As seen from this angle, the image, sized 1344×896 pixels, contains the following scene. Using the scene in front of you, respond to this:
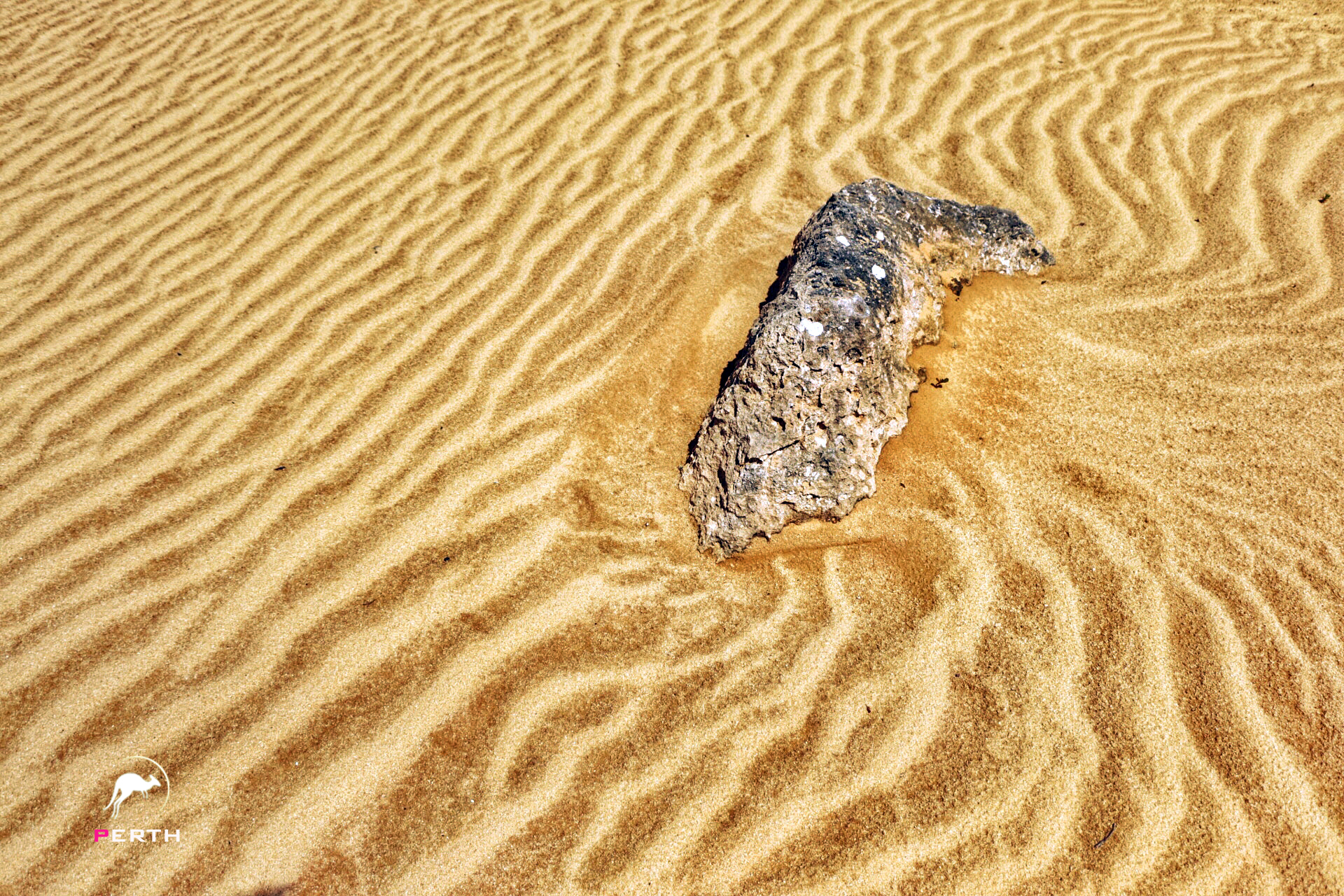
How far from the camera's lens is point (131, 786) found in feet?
7.02

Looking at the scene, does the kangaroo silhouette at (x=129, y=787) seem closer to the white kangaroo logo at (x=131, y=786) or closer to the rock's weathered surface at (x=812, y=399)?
the white kangaroo logo at (x=131, y=786)

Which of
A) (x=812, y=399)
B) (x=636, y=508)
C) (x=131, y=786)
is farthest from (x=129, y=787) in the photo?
(x=812, y=399)

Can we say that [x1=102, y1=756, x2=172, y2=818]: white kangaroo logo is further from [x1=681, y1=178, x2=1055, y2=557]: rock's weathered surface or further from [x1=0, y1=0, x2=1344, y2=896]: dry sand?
[x1=681, y1=178, x2=1055, y2=557]: rock's weathered surface

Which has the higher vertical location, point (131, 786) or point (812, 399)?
point (812, 399)

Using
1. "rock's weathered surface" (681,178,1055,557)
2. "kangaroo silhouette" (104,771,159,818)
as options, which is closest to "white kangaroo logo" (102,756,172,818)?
"kangaroo silhouette" (104,771,159,818)

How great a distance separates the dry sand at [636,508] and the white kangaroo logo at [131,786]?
5 cm

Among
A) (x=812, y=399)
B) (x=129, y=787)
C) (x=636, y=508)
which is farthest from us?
(x=636, y=508)

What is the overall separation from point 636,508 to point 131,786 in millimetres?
1726

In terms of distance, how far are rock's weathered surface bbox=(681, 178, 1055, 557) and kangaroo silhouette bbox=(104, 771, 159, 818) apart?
70.7 inches

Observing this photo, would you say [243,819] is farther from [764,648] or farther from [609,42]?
[609,42]

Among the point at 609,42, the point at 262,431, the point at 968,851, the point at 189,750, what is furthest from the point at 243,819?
the point at 609,42

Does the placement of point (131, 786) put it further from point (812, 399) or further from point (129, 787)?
point (812, 399)

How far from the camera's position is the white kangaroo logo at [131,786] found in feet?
6.93

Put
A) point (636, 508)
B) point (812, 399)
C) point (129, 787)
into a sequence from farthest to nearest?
point (636, 508)
point (812, 399)
point (129, 787)
